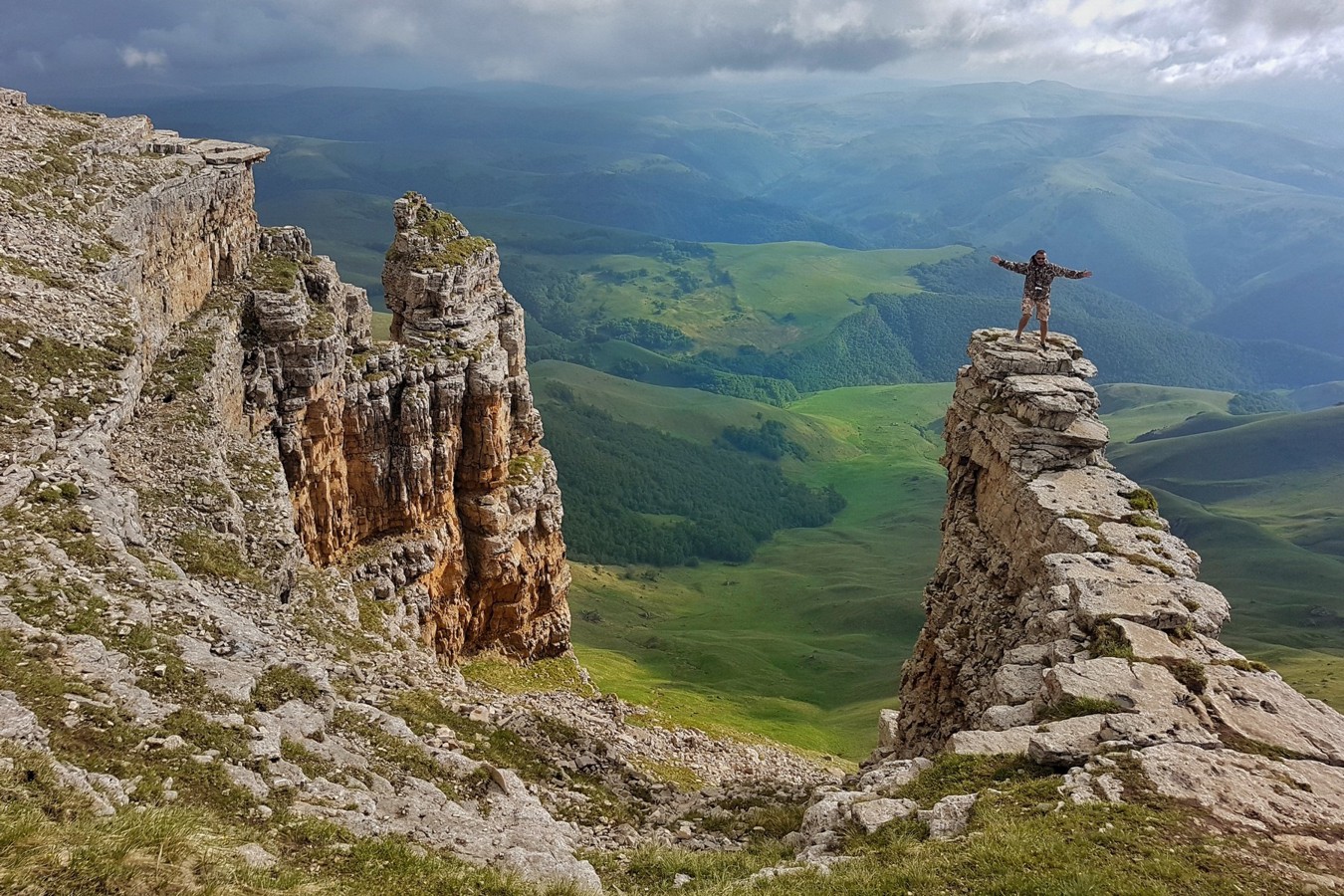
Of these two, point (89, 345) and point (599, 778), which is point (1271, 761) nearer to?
point (599, 778)

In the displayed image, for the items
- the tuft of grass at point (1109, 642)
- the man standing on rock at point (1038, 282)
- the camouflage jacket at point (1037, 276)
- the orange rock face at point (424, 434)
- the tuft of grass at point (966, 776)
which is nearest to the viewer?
the tuft of grass at point (966, 776)

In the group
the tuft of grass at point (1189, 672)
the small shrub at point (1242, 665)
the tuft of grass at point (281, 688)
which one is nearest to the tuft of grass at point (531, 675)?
the tuft of grass at point (281, 688)

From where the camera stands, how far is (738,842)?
28875 millimetres

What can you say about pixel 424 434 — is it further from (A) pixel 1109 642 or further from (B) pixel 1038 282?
(A) pixel 1109 642

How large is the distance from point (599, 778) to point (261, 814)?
16644 millimetres

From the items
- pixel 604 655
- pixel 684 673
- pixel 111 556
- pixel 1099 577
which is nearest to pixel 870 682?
pixel 684 673

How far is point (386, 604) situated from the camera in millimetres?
52562

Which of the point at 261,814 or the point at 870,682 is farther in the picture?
the point at 870,682

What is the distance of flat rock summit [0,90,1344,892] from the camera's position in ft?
65.2

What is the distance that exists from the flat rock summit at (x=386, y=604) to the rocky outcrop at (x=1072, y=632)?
0.16 m

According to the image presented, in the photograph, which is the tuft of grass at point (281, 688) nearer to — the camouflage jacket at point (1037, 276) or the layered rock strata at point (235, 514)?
the layered rock strata at point (235, 514)

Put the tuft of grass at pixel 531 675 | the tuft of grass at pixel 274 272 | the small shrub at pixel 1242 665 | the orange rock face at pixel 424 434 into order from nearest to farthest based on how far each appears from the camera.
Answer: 1. the small shrub at pixel 1242 665
2. the orange rock face at pixel 424 434
3. the tuft of grass at pixel 274 272
4. the tuft of grass at pixel 531 675

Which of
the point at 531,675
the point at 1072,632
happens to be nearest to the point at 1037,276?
the point at 1072,632

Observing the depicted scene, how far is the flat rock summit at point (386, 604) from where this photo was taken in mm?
19875
